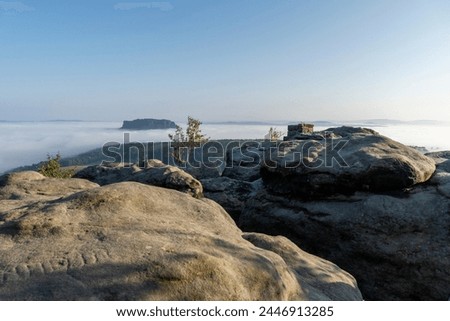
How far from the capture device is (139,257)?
28.4 ft

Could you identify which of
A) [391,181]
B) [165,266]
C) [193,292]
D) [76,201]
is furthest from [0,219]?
[391,181]

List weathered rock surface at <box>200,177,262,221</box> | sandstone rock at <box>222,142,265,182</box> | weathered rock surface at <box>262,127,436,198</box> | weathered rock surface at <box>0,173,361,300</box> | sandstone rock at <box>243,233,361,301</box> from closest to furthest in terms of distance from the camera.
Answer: weathered rock surface at <box>0,173,361,300</box> < sandstone rock at <box>243,233,361,301</box> < weathered rock surface at <box>262,127,436,198</box> < weathered rock surface at <box>200,177,262,221</box> < sandstone rock at <box>222,142,265,182</box>

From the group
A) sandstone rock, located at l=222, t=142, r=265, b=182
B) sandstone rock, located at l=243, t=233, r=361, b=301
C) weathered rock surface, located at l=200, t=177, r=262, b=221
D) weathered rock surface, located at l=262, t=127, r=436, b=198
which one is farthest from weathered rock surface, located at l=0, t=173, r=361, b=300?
sandstone rock, located at l=222, t=142, r=265, b=182

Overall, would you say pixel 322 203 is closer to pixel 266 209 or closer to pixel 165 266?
pixel 266 209

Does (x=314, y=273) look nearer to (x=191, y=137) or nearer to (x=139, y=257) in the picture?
(x=139, y=257)

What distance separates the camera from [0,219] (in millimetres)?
10953

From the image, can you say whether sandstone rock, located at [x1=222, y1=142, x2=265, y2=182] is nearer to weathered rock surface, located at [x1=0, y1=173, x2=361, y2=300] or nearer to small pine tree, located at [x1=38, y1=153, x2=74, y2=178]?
weathered rock surface, located at [x1=0, y1=173, x2=361, y2=300]

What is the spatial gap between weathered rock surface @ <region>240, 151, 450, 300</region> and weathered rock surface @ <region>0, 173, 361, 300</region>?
4578 mm

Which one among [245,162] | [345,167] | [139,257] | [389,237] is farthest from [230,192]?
[139,257]

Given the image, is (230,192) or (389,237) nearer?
(389,237)

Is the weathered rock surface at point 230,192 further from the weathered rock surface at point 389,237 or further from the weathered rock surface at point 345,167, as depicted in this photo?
the weathered rock surface at point 389,237

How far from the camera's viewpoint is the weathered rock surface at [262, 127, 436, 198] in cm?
1805

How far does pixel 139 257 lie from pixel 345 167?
43.1 ft

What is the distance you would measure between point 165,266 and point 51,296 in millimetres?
2311
